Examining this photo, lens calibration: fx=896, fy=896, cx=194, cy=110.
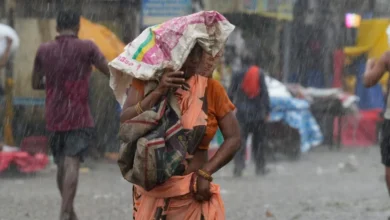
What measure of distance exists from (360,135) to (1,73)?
25.0 ft

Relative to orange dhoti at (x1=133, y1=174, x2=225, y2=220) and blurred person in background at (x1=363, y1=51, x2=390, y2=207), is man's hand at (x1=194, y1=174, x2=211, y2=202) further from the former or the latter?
blurred person in background at (x1=363, y1=51, x2=390, y2=207)

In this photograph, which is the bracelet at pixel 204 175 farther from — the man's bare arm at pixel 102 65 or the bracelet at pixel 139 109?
the man's bare arm at pixel 102 65

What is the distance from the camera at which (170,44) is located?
415 centimetres

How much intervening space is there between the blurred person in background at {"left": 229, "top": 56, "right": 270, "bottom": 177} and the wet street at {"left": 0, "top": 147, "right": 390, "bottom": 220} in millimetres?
276

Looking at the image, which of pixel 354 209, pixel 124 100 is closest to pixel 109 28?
pixel 354 209

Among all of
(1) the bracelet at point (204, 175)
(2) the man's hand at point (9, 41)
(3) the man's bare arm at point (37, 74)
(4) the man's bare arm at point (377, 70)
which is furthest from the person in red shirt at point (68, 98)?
(2) the man's hand at point (9, 41)

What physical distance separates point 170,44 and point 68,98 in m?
3.11

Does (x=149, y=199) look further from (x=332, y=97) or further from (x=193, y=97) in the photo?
(x=332, y=97)

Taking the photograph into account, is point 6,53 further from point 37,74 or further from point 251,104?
point 37,74

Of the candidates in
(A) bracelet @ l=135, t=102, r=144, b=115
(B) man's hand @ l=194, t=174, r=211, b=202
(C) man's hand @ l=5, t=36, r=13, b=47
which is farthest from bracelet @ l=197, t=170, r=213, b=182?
(C) man's hand @ l=5, t=36, r=13, b=47

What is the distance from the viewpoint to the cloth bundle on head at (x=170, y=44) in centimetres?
412

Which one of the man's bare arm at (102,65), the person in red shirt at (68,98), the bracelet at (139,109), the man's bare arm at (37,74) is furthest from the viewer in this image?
the man's bare arm at (37,74)

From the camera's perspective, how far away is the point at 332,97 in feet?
54.0

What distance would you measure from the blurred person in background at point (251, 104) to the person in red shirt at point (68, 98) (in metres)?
5.41
